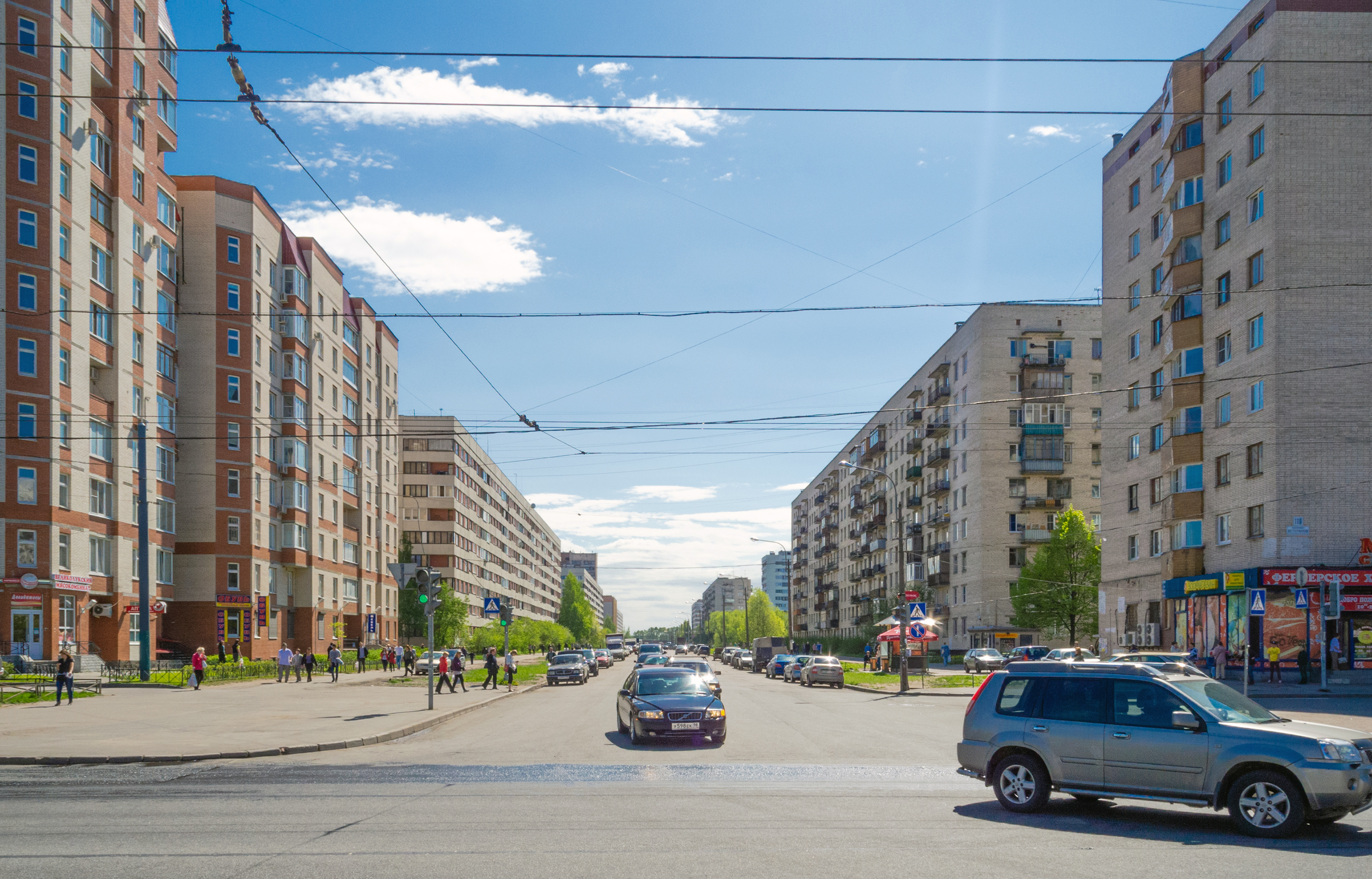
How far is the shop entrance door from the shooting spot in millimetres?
42469

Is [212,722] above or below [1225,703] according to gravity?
below

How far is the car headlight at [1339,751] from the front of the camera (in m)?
9.92

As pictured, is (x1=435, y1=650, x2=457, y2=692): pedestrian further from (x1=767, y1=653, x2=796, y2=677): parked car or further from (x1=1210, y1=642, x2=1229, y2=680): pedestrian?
(x1=767, y1=653, x2=796, y2=677): parked car

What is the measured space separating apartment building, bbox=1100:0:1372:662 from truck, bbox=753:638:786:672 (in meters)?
33.5

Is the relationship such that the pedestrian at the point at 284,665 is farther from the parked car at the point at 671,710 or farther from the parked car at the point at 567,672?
the parked car at the point at 671,710

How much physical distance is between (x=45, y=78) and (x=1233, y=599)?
50.4 m

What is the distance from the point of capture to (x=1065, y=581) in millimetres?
65938

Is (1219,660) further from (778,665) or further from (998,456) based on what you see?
(998,456)

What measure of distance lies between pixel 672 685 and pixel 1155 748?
1115 centimetres

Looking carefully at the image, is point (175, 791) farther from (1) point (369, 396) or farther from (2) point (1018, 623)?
(1) point (369, 396)

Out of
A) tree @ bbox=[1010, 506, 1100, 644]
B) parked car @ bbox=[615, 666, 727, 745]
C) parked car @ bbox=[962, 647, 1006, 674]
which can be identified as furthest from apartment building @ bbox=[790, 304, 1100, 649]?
parked car @ bbox=[615, 666, 727, 745]

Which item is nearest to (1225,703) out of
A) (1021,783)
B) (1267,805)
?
(1267,805)

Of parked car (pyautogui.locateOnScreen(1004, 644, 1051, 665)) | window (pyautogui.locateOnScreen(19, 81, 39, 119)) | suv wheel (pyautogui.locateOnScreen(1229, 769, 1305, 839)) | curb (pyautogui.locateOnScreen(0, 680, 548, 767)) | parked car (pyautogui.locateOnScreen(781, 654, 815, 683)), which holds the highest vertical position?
window (pyautogui.locateOnScreen(19, 81, 39, 119))

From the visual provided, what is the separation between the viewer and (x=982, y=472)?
77.3 meters
